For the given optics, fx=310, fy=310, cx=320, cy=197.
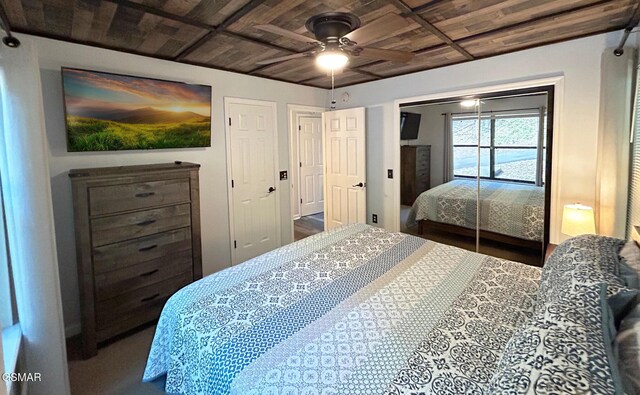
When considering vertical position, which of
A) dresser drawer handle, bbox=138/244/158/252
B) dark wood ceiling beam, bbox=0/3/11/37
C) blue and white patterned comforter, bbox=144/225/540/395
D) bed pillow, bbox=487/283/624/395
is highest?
dark wood ceiling beam, bbox=0/3/11/37

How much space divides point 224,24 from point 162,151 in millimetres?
1467

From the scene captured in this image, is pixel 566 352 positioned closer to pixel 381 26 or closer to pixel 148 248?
pixel 381 26

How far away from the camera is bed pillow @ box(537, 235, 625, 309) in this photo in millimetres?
1143

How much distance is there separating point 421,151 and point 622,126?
1801 millimetres

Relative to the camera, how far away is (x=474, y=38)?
254cm

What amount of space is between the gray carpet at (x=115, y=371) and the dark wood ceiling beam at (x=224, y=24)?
2485 millimetres

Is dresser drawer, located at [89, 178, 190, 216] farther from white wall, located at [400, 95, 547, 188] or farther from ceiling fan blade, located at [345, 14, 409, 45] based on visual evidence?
white wall, located at [400, 95, 547, 188]

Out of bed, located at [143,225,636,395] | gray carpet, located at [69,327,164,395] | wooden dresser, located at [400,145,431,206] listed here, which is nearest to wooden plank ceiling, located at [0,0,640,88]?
wooden dresser, located at [400,145,431,206]

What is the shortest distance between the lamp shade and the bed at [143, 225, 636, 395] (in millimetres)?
754

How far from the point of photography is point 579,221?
231 centimetres

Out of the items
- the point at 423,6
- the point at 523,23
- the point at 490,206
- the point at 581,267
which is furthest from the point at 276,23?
the point at 490,206

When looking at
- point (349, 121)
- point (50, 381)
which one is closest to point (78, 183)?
point (50, 381)

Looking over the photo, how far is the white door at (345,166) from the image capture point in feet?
13.8

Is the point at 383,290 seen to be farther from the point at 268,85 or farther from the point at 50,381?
the point at 268,85
